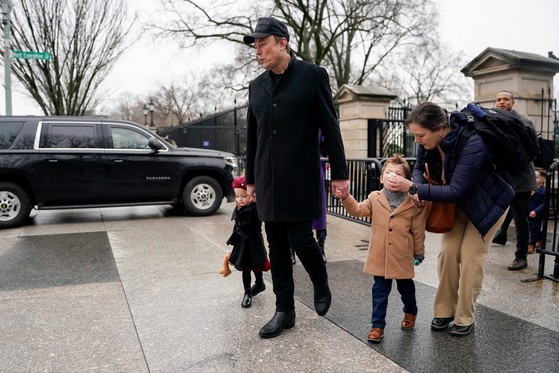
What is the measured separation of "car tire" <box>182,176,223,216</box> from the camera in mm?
9578

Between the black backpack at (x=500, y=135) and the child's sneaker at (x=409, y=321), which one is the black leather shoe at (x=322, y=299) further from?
the black backpack at (x=500, y=135)

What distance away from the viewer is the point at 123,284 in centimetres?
489

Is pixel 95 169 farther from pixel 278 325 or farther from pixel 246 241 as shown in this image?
pixel 278 325

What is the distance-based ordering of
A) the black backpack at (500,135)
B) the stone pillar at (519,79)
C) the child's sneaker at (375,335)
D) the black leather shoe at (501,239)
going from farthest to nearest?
the stone pillar at (519,79)
the black leather shoe at (501,239)
the child's sneaker at (375,335)
the black backpack at (500,135)

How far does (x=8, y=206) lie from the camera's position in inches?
334

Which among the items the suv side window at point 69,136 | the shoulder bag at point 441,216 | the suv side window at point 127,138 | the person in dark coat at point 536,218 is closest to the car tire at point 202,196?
the suv side window at point 127,138

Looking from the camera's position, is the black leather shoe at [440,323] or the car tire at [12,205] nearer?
the black leather shoe at [440,323]

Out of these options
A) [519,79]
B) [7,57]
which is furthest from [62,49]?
[519,79]

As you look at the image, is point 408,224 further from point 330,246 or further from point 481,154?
point 330,246

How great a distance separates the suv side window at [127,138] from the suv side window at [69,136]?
0.99ft

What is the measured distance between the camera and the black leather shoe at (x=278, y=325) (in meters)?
3.48

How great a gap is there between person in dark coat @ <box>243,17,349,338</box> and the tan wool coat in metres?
0.32

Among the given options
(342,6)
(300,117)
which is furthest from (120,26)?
(300,117)

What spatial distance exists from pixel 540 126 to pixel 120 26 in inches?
582
